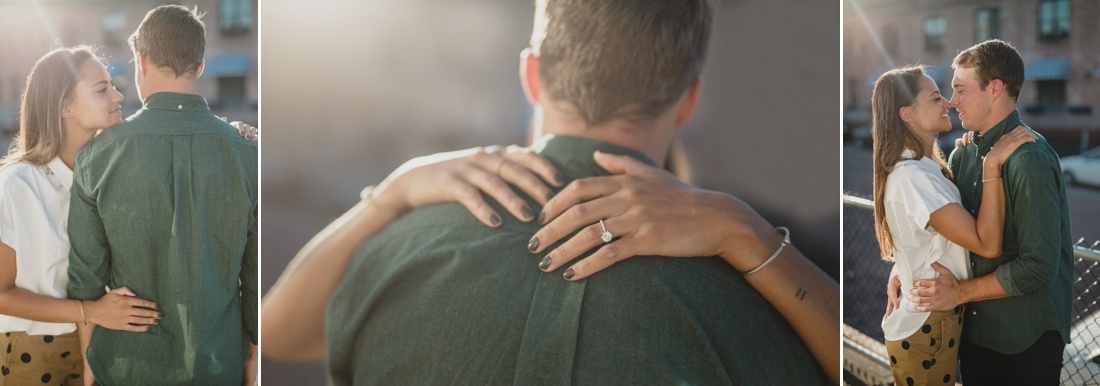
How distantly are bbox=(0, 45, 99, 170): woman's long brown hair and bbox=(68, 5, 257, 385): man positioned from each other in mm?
130

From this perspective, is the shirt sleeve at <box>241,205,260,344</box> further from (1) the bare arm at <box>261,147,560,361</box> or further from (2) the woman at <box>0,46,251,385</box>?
(2) the woman at <box>0,46,251,385</box>

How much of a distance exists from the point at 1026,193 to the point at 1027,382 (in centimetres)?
54

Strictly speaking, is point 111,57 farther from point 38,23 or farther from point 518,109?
point 518,109

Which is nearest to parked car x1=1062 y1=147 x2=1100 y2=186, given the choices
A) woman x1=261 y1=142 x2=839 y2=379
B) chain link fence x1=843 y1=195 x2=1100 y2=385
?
chain link fence x1=843 y1=195 x2=1100 y2=385

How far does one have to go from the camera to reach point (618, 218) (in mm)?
1920

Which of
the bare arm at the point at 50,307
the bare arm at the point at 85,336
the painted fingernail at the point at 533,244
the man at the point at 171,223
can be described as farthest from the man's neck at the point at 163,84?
the painted fingernail at the point at 533,244

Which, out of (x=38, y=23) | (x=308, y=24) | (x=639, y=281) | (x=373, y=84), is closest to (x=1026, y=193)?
(x=639, y=281)

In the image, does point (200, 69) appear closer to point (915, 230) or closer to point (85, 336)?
point (85, 336)

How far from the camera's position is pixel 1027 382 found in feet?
7.14

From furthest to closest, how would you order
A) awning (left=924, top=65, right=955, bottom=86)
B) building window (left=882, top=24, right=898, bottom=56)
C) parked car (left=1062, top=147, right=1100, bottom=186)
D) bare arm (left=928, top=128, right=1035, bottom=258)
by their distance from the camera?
parked car (left=1062, top=147, right=1100, bottom=186), building window (left=882, top=24, right=898, bottom=56), awning (left=924, top=65, right=955, bottom=86), bare arm (left=928, top=128, right=1035, bottom=258)

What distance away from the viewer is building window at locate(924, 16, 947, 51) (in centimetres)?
228

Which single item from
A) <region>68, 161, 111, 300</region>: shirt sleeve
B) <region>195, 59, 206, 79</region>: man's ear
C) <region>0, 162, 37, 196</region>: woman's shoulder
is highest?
<region>195, 59, 206, 79</region>: man's ear

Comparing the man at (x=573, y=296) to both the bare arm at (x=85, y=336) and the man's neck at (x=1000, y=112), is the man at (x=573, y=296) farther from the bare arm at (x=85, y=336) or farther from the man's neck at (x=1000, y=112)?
the bare arm at (x=85, y=336)

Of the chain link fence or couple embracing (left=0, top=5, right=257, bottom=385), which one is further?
couple embracing (left=0, top=5, right=257, bottom=385)
